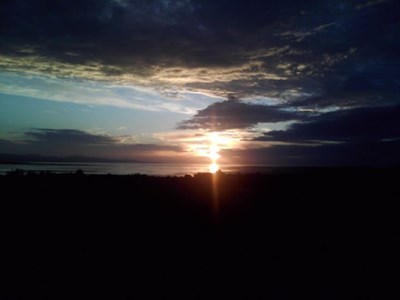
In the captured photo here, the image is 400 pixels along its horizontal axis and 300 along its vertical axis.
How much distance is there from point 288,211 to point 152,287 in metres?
10.3

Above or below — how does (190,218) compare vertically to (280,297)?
above

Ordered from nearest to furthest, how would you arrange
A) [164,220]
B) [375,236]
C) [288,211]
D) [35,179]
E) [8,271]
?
[8,271] < [375,236] < [164,220] < [288,211] < [35,179]

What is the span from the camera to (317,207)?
17.6 m

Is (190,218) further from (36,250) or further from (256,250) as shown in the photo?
(36,250)

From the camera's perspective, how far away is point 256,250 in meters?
11.1

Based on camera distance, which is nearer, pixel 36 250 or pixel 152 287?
pixel 152 287

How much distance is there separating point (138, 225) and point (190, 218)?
262 cm

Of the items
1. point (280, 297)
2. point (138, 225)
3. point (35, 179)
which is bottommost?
point (280, 297)

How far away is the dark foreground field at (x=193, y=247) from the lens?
27.1 feet

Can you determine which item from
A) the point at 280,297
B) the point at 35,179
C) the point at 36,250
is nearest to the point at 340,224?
the point at 280,297

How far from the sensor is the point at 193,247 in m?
11.1

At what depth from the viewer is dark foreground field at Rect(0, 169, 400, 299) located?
827 centimetres

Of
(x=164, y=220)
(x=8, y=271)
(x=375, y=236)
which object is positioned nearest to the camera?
(x=8, y=271)

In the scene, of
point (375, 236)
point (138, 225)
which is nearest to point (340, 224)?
point (375, 236)
